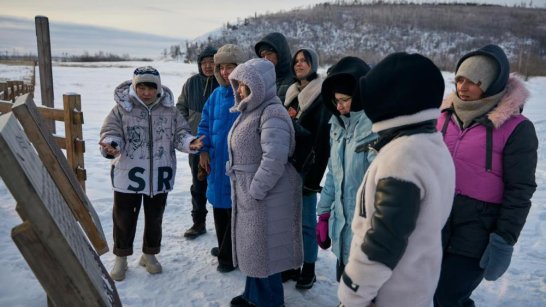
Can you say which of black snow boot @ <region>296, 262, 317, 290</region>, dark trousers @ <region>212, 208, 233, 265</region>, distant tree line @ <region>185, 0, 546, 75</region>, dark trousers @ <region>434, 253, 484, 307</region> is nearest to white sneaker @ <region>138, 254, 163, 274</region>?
dark trousers @ <region>212, 208, 233, 265</region>

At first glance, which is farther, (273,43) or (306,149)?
(273,43)

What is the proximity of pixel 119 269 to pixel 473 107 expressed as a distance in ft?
9.66

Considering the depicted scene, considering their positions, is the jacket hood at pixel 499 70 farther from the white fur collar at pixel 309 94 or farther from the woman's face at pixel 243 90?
the woman's face at pixel 243 90

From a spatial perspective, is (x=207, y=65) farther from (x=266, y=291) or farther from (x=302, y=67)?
(x=266, y=291)

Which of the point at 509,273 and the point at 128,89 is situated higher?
the point at 128,89

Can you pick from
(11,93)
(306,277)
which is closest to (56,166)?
(306,277)

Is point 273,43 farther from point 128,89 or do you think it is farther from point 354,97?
point 354,97

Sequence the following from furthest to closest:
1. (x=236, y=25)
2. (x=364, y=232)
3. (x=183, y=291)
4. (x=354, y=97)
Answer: (x=236, y=25)
(x=183, y=291)
(x=354, y=97)
(x=364, y=232)

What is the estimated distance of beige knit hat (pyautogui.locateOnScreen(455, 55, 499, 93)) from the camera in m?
2.05

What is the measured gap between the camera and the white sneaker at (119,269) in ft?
10.5

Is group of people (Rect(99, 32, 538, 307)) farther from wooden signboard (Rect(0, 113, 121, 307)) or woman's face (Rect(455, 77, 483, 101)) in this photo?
wooden signboard (Rect(0, 113, 121, 307))

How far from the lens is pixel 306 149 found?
268cm

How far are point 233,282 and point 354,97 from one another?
1.95 meters

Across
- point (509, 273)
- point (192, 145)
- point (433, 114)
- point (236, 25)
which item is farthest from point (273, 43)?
point (236, 25)
